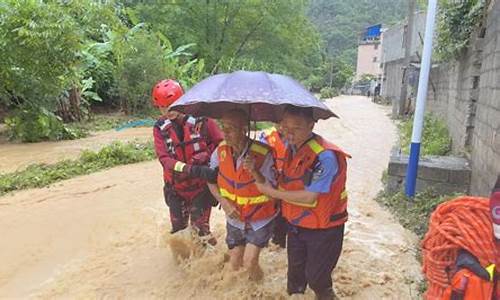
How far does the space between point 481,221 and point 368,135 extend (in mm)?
12183

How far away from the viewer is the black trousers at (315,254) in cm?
289

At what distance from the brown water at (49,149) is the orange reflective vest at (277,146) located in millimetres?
5846

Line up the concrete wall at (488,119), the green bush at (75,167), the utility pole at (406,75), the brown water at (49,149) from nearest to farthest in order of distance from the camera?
the concrete wall at (488,119) < the green bush at (75,167) < the brown water at (49,149) < the utility pole at (406,75)

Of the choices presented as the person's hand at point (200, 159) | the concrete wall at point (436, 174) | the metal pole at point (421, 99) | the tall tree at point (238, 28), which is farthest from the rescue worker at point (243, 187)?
the tall tree at point (238, 28)

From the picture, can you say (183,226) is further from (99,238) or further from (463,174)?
(463,174)

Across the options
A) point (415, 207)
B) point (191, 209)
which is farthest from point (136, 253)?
point (415, 207)

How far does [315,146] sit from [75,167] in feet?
21.1

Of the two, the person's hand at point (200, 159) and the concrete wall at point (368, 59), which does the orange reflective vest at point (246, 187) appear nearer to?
the person's hand at point (200, 159)

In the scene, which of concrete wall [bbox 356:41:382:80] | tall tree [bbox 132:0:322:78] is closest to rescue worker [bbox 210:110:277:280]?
tall tree [bbox 132:0:322:78]

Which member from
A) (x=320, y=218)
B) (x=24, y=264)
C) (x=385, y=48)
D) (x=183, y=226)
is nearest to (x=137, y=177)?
(x=24, y=264)

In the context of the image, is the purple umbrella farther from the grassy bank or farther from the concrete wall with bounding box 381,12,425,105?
the concrete wall with bounding box 381,12,425,105

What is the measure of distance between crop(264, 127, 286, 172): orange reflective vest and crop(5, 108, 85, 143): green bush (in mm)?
8134

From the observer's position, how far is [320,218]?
9.37ft

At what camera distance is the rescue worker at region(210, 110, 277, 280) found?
121 inches
